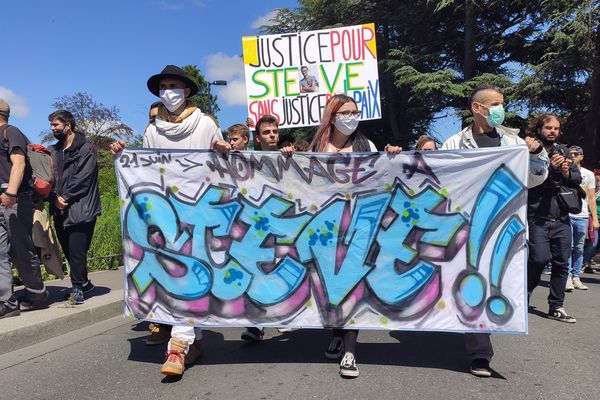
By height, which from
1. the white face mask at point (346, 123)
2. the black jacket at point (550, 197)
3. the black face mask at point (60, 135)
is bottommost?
the black jacket at point (550, 197)

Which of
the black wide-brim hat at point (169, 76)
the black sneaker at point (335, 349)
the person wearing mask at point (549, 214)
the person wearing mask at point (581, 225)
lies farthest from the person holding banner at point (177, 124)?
the person wearing mask at point (581, 225)

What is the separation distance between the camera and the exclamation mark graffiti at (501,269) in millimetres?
3346

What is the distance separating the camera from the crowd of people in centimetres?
358

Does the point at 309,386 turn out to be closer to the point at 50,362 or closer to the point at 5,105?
the point at 50,362

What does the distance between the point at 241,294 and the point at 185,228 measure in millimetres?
648

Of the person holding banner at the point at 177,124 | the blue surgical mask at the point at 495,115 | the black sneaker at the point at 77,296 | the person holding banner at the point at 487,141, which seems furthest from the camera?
the black sneaker at the point at 77,296

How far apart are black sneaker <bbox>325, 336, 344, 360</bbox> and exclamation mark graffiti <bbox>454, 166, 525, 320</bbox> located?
96 centimetres

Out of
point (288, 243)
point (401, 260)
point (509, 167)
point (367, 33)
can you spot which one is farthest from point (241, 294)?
point (367, 33)

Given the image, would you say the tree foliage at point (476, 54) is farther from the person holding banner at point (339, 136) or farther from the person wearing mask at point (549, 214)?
the person holding banner at point (339, 136)

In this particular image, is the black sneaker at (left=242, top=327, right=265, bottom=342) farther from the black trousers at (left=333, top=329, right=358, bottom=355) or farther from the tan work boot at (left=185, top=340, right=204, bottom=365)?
the black trousers at (left=333, top=329, right=358, bottom=355)

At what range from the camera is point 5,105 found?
189 inches

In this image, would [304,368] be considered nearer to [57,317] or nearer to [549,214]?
[57,317]

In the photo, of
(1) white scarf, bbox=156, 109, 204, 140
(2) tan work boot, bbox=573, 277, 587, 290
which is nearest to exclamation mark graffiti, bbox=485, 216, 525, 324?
(1) white scarf, bbox=156, 109, 204, 140

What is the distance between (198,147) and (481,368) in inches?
103
